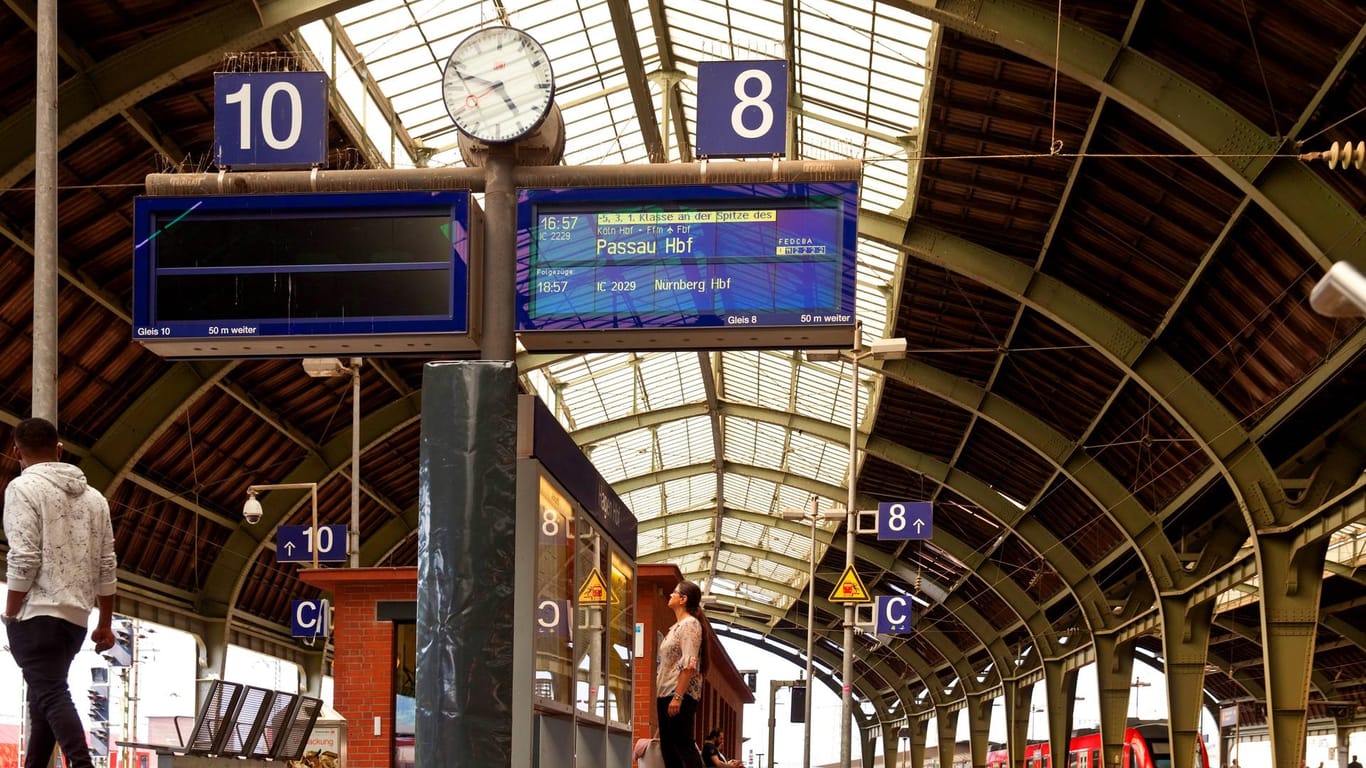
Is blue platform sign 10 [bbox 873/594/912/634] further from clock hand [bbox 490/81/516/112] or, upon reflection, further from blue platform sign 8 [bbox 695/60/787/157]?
clock hand [bbox 490/81/516/112]

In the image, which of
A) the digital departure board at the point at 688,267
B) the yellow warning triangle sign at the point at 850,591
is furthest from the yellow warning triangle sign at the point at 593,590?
the yellow warning triangle sign at the point at 850,591

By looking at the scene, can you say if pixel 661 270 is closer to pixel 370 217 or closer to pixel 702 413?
pixel 370 217

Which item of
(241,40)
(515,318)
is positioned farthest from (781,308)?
(241,40)

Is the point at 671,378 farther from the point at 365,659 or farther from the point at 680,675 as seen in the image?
the point at 680,675

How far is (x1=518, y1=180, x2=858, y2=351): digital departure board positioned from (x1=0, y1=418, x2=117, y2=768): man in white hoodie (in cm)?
250

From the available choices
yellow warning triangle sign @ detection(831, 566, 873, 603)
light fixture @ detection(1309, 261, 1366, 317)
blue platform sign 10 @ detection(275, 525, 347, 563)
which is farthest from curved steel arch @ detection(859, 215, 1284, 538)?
light fixture @ detection(1309, 261, 1366, 317)

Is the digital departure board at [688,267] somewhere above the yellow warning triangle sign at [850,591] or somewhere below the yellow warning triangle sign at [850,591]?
above

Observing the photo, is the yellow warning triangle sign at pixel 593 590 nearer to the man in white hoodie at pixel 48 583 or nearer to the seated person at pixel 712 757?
the man in white hoodie at pixel 48 583

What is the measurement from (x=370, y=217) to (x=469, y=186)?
0.59 meters

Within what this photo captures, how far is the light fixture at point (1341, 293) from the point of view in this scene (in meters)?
3.82

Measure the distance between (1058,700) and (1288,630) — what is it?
23357 mm

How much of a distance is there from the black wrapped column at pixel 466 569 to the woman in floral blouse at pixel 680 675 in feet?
14.3

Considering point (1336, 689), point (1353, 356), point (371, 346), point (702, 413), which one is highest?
point (702, 413)

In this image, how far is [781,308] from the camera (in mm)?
8258
